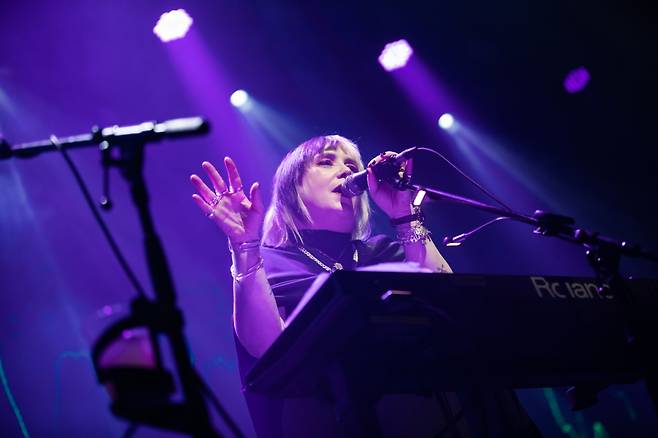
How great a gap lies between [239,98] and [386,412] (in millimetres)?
5567

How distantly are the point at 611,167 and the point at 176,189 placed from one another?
5.58 metres

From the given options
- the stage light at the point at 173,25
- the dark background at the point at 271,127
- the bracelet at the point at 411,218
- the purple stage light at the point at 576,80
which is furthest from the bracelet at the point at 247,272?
the purple stage light at the point at 576,80

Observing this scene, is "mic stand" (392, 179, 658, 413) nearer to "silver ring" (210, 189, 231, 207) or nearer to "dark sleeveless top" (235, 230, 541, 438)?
"dark sleeveless top" (235, 230, 541, 438)

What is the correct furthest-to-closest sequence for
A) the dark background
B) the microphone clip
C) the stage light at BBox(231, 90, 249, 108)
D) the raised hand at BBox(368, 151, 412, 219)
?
the stage light at BBox(231, 90, 249, 108)
the dark background
the raised hand at BBox(368, 151, 412, 219)
the microphone clip

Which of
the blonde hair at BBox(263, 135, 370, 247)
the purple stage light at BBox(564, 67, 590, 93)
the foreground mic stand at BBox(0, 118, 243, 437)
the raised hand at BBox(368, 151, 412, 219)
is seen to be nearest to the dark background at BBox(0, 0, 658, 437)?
the purple stage light at BBox(564, 67, 590, 93)

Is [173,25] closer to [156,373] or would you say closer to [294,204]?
[294,204]

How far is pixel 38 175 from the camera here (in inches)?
255

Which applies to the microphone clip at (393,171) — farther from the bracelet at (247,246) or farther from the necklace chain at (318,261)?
the bracelet at (247,246)

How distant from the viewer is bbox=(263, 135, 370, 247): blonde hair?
8.93 feet

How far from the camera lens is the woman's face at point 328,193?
8.98ft

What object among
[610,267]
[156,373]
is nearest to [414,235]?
[610,267]

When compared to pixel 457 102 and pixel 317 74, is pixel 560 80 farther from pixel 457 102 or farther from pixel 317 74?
pixel 317 74

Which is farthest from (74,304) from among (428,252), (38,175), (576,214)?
(576,214)

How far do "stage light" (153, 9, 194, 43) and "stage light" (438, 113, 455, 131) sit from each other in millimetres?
3435
